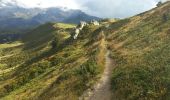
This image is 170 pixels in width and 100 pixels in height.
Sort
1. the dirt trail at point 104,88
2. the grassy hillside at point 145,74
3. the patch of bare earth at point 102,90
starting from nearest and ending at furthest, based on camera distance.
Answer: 1. the grassy hillside at point 145,74
2. the dirt trail at point 104,88
3. the patch of bare earth at point 102,90

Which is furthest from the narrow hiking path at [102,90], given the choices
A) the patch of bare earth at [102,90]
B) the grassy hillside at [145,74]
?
the grassy hillside at [145,74]

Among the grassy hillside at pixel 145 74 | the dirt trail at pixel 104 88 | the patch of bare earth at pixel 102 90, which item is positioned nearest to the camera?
the grassy hillside at pixel 145 74

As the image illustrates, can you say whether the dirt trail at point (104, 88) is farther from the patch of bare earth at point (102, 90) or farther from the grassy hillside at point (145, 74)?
the grassy hillside at point (145, 74)

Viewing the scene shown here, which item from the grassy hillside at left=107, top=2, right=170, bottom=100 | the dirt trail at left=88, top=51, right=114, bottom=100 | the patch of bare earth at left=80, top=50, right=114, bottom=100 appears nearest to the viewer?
the grassy hillside at left=107, top=2, right=170, bottom=100

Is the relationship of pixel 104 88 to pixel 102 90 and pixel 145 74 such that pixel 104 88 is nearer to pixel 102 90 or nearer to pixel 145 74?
pixel 102 90

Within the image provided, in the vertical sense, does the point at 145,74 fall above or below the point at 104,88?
above

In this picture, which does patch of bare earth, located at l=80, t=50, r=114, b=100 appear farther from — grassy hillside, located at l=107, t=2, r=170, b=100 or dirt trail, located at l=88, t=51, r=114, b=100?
grassy hillside, located at l=107, t=2, r=170, b=100

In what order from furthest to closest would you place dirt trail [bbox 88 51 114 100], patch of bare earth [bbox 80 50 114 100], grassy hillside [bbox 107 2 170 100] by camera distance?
patch of bare earth [bbox 80 50 114 100] < dirt trail [bbox 88 51 114 100] < grassy hillside [bbox 107 2 170 100]

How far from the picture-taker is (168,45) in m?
48.2

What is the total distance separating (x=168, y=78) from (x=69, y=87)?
14.3m

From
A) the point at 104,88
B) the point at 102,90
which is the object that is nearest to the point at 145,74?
the point at 104,88

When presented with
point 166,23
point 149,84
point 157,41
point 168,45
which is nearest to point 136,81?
point 149,84

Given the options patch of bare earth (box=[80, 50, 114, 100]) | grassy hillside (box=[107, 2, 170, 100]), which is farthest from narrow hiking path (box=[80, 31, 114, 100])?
grassy hillside (box=[107, 2, 170, 100])

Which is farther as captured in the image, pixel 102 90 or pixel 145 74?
pixel 102 90
